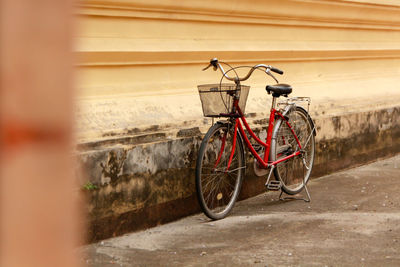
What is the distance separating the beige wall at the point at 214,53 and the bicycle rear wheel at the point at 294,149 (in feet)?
1.17

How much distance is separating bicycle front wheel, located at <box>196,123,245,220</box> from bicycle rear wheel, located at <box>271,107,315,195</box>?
36cm

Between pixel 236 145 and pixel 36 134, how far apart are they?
4470 millimetres

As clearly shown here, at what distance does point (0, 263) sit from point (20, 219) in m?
0.04

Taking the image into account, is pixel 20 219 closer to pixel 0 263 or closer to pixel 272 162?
pixel 0 263

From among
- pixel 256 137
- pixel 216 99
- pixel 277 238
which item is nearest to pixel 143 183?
pixel 216 99

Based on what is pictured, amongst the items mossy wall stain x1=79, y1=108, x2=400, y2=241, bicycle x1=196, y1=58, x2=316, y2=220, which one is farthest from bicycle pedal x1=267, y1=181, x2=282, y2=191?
mossy wall stain x1=79, y1=108, x2=400, y2=241

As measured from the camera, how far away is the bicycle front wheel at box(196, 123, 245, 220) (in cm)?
483

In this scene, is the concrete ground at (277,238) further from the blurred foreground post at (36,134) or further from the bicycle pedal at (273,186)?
the blurred foreground post at (36,134)

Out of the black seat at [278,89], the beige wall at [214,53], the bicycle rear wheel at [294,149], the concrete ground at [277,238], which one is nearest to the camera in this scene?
the concrete ground at [277,238]

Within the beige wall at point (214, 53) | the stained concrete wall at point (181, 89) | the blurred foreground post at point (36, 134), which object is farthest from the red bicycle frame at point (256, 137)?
the blurred foreground post at point (36, 134)

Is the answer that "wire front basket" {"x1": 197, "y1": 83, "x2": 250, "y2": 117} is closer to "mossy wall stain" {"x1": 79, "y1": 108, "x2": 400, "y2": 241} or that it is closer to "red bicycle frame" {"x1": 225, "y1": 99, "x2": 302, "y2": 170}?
"red bicycle frame" {"x1": 225, "y1": 99, "x2": 302, "y2": 170}

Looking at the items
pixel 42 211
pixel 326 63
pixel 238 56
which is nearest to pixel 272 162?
pixel 238 56

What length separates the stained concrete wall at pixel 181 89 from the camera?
4.42 metres

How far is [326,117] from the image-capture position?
21.2 feet
